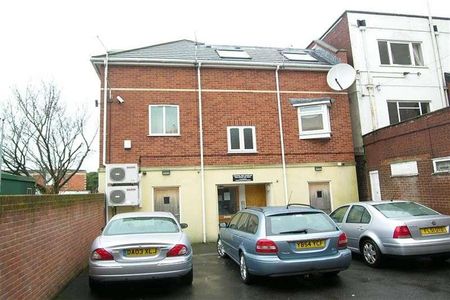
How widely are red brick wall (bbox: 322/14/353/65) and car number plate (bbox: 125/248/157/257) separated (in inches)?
494

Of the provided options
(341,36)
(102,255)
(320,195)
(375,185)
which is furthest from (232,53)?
(102,255)

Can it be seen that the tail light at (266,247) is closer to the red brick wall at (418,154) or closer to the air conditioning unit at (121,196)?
the air conditioning unit at (121,196)

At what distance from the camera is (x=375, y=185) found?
1377cm

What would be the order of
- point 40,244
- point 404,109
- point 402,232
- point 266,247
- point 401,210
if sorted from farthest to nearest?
point 404,109, point 401,210, point 402,232, point 266,247, point 40,244

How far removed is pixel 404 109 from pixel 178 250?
12.8 m

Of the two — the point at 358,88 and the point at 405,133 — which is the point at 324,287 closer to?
the point at 405,133

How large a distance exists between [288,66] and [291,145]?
10.3 feet

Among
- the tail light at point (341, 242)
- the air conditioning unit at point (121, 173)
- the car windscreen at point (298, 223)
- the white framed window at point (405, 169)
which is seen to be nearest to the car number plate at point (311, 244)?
the car windscreen at point (298, 223)

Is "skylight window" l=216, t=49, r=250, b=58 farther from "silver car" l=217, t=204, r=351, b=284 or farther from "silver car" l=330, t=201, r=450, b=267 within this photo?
"silver car" l=217, t=204, r=351, b=284

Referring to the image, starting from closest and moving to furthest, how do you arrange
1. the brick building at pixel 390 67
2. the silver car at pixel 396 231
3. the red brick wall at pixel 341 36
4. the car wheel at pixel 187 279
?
the car wheel at pixel 187 279 < the silver car at pixel 396 231 < the brick building at pixel 390 67 < the red brick wall at pixel 341 36

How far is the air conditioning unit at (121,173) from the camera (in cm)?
1184

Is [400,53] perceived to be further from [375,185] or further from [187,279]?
[187,279]

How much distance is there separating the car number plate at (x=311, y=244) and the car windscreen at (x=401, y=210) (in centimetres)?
228

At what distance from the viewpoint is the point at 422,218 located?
7.40 meters
